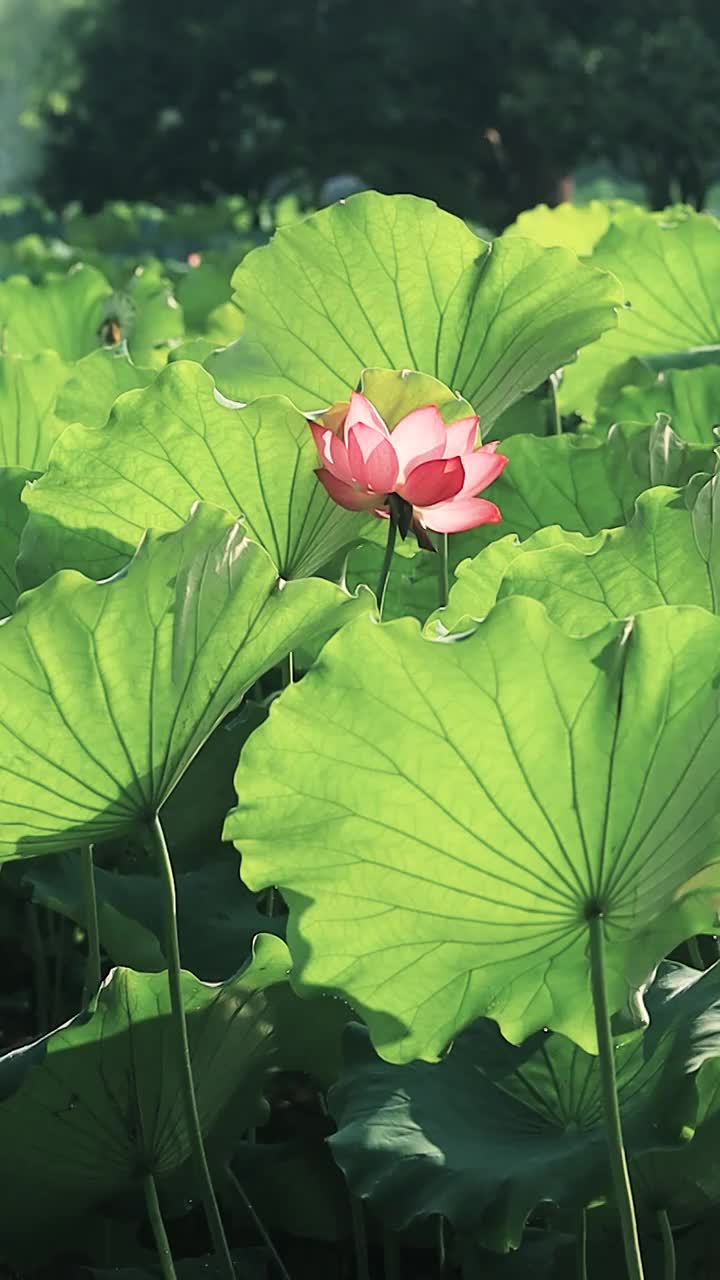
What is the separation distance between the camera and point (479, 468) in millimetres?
1112

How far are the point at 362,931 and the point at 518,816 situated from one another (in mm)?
98

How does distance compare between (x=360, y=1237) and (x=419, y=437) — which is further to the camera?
(x=360, y=1237)

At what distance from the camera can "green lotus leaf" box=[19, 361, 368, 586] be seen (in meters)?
1.18

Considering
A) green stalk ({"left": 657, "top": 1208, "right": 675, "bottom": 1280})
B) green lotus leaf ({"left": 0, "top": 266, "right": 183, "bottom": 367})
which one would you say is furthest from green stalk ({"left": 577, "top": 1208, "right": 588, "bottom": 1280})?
green lotus leaf ({"left": 0, "top": 266, "right": 183, "bottom": 367})

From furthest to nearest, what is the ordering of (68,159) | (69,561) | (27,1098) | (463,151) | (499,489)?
(68,159) < (463,151) < (499,489) < (69,561) < (27,1098)

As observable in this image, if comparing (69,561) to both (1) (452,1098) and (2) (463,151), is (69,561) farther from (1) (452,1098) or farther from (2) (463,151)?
(2) (463,151)

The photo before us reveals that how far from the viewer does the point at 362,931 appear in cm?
85

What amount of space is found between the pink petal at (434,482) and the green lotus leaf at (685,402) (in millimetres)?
643

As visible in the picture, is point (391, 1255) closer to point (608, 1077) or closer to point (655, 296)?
point (608, 1077)

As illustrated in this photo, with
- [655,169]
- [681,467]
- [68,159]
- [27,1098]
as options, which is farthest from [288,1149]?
[68,159]

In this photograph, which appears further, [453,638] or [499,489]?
[499,489]

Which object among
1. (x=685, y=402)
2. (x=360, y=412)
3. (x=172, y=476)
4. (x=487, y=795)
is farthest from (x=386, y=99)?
(x=487, y=795)

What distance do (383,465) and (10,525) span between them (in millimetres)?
374

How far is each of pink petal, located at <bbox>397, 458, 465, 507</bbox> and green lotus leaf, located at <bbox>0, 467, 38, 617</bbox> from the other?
36cm
